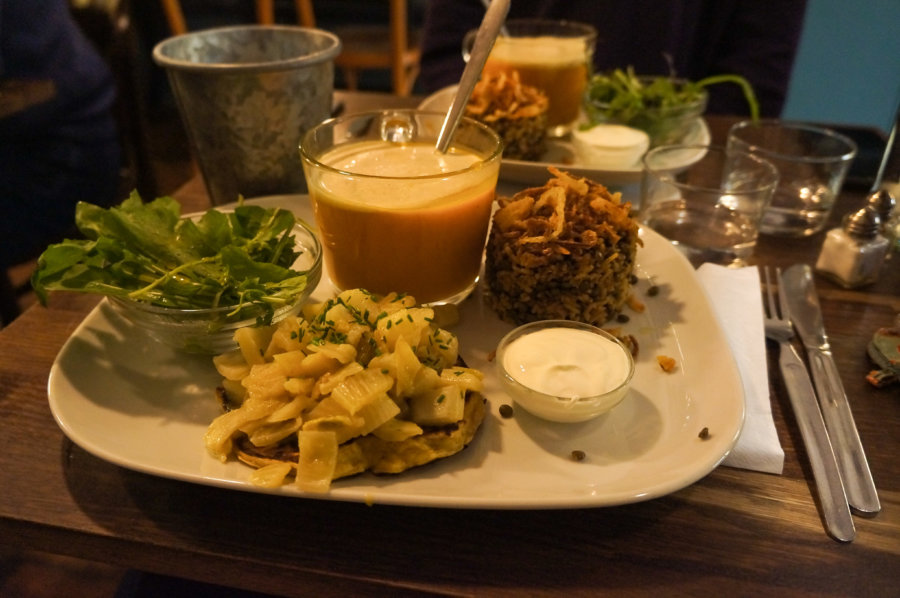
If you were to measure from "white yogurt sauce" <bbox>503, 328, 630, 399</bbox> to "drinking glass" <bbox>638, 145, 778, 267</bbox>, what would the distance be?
729 millimetres

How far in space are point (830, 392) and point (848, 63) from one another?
14.7ft

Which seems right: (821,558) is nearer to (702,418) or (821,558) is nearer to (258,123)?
(702,418)

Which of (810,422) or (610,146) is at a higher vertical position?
(610,146)

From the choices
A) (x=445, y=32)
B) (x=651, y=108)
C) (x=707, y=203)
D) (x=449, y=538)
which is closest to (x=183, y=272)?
(x=449, y=538)

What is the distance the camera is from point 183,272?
127cm

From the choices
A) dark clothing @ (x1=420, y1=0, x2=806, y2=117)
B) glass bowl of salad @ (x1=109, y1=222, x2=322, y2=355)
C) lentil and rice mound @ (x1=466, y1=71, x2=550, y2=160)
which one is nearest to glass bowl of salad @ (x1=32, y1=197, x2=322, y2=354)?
glass bowl of salad @ (x1=109, y1=222, x2=322, y2=355)

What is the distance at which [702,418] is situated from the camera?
3.80ft

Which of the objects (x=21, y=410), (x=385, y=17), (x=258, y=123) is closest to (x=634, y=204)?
(x=258, y=123)

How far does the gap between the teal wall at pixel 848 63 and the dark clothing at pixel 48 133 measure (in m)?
4.56

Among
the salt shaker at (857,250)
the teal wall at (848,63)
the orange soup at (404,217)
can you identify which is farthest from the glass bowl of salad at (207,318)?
the teal wall at (848,63)

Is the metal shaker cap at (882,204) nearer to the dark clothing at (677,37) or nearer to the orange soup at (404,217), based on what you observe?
the orange soup at (404,217)

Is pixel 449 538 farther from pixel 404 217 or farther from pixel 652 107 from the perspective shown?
pixel 652 107

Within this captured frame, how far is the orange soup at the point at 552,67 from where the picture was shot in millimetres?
2447

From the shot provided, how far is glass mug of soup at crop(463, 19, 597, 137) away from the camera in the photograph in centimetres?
245
